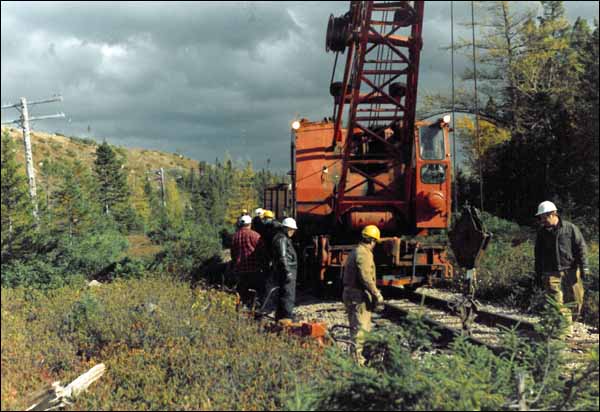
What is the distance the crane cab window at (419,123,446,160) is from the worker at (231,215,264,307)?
4.08m

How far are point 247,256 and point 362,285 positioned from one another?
2.99 metres

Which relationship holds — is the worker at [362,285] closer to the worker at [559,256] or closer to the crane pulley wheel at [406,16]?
the worker at [559,256]

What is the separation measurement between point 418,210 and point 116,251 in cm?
801

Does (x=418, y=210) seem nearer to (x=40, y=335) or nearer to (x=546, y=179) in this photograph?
(x=40, y=335)

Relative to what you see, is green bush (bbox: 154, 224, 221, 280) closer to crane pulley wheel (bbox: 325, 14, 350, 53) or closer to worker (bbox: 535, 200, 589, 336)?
crane pulley wheel (bbox: 325, 14, 350, 53)

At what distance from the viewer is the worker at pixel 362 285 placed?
654 cm

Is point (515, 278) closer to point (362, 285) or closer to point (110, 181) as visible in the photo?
point (362, 285)

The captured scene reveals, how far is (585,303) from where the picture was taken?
31.4ft

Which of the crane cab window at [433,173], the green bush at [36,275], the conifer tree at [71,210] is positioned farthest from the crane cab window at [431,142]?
the conifer tree at [71,210]

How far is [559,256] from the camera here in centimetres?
781

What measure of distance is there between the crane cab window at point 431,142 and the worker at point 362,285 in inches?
201

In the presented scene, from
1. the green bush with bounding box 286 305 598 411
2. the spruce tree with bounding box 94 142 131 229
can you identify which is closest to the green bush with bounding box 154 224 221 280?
the green bush with bounding box 286 305 598 411

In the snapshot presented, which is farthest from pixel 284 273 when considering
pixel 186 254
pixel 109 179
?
pixel 109 179

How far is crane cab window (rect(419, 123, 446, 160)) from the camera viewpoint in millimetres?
11336
